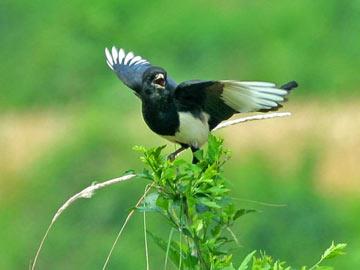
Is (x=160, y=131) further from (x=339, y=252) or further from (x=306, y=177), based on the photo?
(x=306, y=177)

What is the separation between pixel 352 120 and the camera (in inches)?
456

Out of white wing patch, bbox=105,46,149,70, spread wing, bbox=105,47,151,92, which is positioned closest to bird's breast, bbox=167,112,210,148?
spread wing, bbox=105,47,151,92

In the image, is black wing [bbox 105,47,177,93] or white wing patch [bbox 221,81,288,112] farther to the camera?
black wing [bbox 105,47,177,93]

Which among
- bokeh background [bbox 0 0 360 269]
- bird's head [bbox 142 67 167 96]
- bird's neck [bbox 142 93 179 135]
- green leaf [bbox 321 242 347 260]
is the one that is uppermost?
bokeh background [bbox 0 0 360 269]

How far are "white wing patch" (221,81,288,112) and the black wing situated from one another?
6.0 inches

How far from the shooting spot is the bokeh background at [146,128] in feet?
33.6

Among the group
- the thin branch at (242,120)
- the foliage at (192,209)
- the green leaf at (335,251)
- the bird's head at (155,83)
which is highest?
the bird's head at (155,83)

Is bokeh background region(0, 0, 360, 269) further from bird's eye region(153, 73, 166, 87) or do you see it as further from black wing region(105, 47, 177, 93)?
bird's eye region(153, 73, 166, 87)

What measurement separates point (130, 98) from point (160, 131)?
25.4 ft

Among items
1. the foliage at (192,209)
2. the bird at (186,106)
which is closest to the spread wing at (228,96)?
the bird at (186,106)

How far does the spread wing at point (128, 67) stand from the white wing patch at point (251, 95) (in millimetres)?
299

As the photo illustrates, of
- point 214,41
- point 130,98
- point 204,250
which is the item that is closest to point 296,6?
point 214,41

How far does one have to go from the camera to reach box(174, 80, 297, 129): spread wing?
12.8ft

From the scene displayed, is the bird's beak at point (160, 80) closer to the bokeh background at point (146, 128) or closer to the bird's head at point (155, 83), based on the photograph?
the bird's head at point (155, 83)
